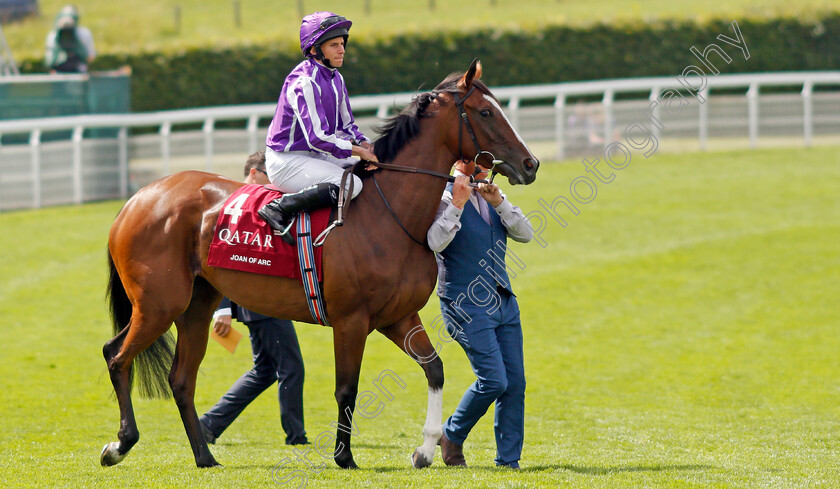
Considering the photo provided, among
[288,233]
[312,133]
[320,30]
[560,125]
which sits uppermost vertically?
[320,30]

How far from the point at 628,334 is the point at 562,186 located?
4694 millimetres

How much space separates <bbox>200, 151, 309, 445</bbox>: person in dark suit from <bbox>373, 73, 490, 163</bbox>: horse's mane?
1193mm

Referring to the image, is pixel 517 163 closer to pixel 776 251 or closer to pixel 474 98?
pixel 474 98

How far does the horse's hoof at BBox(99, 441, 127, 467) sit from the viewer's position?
5.30 metres

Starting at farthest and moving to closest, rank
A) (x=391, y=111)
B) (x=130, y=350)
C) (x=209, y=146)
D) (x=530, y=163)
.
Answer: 1. (x=391, y=111)
2. (x=209, y=146)
3. (x=130, y=350)
4. (x=530, y=163)

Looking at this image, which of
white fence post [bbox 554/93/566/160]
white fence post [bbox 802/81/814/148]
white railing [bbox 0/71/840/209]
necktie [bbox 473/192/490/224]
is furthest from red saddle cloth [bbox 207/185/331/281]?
white fence post [bbox 802/81/814/148]

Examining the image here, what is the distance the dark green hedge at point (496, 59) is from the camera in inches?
744

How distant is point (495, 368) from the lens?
5.07m

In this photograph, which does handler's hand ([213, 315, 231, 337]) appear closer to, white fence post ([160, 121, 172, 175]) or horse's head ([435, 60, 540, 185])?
horse's head ([435, 60, 540, 185])

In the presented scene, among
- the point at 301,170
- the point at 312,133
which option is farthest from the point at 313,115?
the point at 301,170

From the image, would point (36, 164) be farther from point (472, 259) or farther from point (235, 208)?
point (472, 259)

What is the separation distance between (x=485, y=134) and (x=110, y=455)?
8.41 ft

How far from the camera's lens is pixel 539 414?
7031mm

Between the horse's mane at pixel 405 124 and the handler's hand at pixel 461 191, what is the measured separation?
14.9 inches
